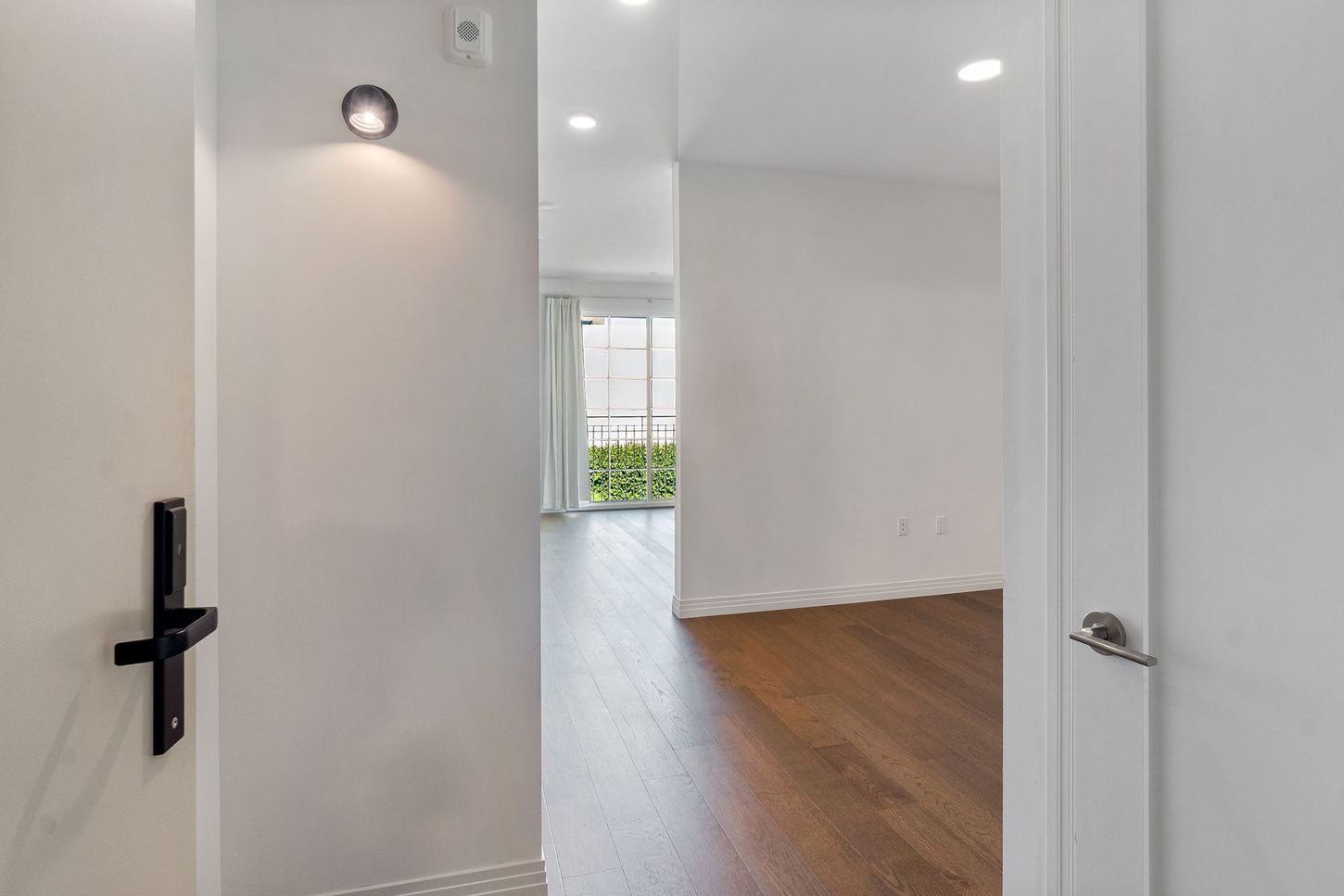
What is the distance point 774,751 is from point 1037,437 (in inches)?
68.9

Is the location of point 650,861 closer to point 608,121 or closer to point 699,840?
point 699,840

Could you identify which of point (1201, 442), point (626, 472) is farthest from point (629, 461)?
point (1201, 442)

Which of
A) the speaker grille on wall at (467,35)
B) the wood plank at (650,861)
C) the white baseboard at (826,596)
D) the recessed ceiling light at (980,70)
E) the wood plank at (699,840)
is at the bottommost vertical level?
the wood plank at (650,861)

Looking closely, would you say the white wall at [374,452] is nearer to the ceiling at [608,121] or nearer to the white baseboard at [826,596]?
the ceiling at [608,121]

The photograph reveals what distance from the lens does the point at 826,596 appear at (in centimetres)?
414

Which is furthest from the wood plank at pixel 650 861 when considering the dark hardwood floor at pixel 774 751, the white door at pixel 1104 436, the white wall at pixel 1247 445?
the white wall at pixel 1247 445

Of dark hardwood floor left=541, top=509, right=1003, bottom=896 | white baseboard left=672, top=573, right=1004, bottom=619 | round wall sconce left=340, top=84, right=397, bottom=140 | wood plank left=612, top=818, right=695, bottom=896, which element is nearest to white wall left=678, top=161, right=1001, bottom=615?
white baseboard left=672, top=573, right=1004, bottom=619

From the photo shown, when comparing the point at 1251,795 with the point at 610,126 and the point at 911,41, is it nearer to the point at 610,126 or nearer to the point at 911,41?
the point at 911,41

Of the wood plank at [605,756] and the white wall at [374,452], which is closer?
the white wall at [374,452]

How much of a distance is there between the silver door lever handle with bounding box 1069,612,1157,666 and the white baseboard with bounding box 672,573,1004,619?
3086 mm

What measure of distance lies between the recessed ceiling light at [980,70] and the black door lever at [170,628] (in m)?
3.24

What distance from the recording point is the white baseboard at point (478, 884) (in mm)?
1531

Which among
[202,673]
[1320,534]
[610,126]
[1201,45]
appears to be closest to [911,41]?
[610,126]

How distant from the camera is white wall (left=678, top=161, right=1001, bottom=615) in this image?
3912mm
